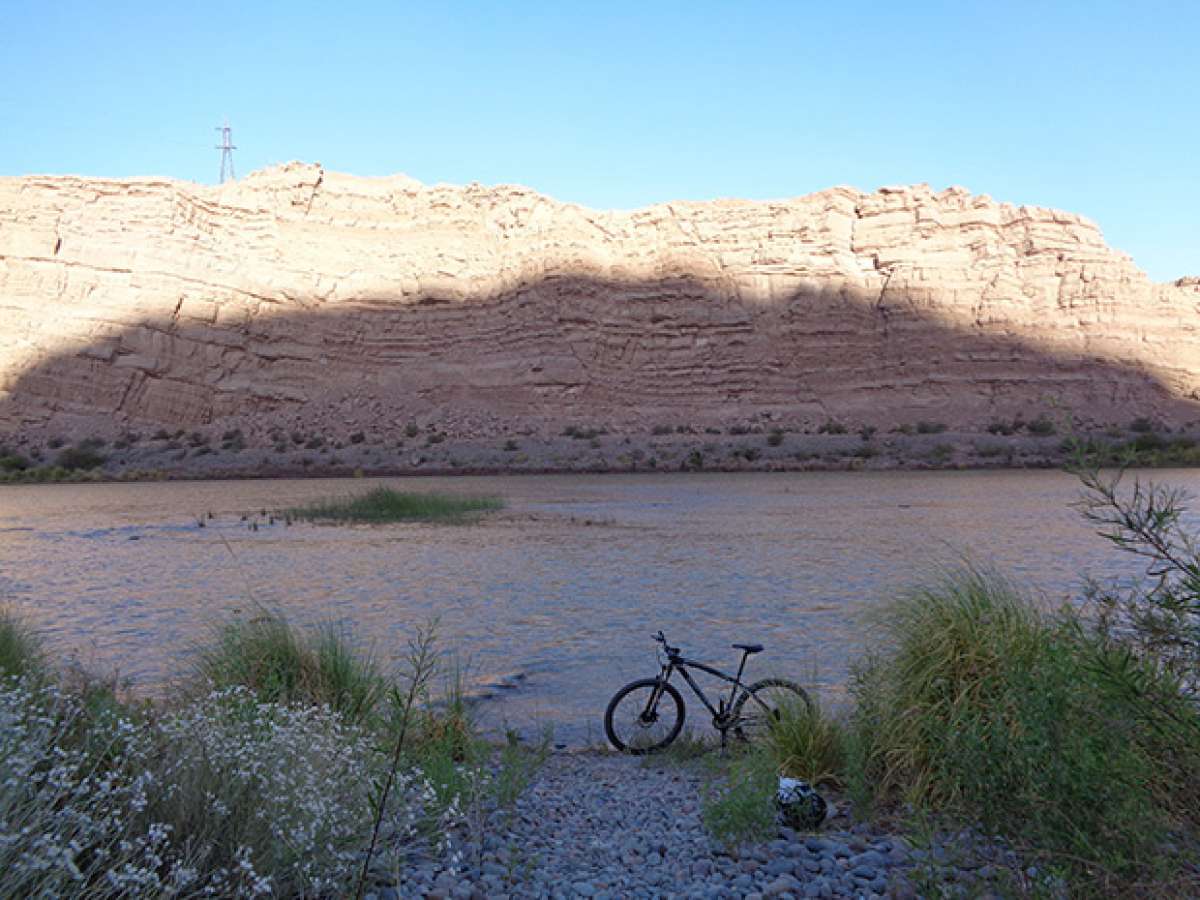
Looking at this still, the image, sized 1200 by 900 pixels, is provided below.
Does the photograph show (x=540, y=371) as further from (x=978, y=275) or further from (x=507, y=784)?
(x=507, y=784)

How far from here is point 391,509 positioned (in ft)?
98.5

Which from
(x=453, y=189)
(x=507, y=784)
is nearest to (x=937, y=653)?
(x=507, y=784)

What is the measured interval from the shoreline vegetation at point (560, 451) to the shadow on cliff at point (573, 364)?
3.34 meters

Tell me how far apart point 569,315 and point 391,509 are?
44.6 meters

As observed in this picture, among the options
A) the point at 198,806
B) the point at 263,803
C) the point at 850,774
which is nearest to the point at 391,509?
the point at 850,774

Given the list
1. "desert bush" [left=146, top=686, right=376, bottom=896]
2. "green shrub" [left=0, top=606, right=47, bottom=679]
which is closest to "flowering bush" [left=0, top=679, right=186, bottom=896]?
"desert bush" [left=146, top=686, right=376, bottom=896]

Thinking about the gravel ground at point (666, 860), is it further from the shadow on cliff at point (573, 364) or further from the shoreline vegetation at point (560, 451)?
the shadow on cliff at point (573, 364)

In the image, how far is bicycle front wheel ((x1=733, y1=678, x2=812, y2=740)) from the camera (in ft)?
20.1

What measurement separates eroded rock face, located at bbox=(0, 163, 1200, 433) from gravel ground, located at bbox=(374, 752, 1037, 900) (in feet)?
201

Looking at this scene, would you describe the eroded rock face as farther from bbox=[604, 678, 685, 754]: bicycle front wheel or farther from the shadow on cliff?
bbox=[604, 678, 685, 754]: bicycle front wheel

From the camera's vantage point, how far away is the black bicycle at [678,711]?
656cm

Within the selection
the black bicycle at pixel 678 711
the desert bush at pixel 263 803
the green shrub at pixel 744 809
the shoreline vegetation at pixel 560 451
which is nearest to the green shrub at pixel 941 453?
the shoreline vegetation at pixel 560 451

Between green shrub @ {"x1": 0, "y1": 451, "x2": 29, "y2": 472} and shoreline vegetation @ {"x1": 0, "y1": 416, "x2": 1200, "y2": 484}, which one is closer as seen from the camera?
shoreline vegetation @ {"x1": 0, "y1": 416, "x2": 1200, "y2": 484}

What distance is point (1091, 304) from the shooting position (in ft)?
234
